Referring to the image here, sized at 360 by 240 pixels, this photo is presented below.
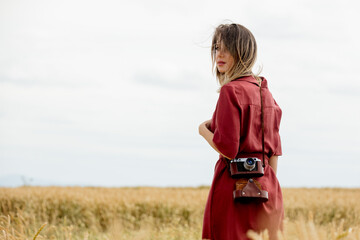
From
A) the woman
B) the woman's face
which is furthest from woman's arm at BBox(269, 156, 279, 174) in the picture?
the woman's face

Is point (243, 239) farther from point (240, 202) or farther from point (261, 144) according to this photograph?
point (261, 144)

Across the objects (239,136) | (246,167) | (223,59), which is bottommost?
(246,167)

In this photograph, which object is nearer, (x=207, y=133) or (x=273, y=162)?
(x=207, y=133)

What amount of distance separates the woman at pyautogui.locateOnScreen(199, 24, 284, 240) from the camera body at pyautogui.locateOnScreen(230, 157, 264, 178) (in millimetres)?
51

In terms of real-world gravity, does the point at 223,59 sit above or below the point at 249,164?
above

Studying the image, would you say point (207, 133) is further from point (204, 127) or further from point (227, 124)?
point (227, 124)

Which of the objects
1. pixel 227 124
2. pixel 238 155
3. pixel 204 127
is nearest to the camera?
pixel 227 124

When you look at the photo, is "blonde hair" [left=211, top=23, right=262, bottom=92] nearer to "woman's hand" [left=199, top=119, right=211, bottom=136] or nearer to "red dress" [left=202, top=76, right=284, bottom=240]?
"red dress" [left=202, top=76, right=284, bottom=240]

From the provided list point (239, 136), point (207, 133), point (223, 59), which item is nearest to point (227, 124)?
point (239, 136)

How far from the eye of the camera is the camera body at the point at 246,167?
244 cm

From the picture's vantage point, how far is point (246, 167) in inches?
95.7

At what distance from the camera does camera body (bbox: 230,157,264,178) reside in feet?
7.99

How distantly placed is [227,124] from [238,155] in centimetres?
22

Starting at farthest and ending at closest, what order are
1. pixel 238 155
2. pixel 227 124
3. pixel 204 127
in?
pixel 204 127, pixel 238 155, pixel 227 124
